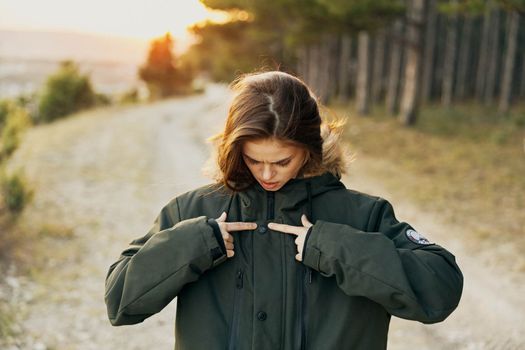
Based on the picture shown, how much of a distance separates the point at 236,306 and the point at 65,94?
2640 cm

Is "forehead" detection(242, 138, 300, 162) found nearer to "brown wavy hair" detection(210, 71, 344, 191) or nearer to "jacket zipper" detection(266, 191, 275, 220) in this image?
"brown wavy hair" detection(210, 71, 344, 191)

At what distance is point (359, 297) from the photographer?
1.83 m

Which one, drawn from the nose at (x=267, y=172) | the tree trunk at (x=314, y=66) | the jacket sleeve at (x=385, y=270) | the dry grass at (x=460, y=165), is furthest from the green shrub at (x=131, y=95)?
the jacket sleeve at (x=385, y=270)

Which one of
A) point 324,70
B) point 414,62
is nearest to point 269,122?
point 414,62

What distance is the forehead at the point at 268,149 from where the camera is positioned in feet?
5.82

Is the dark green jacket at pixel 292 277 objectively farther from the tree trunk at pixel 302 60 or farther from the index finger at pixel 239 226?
the tree trunk at pixel 302 60

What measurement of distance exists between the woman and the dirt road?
1.26ft

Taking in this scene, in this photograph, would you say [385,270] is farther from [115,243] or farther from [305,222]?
[115,243]

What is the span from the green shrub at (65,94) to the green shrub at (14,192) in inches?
758

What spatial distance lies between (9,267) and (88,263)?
2.63 feet

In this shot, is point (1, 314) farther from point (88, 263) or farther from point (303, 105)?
point (303, 105)

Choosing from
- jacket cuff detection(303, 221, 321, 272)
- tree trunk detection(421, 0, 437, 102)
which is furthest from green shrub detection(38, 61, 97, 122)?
jacket cuff detection(303, 221, 321, 272)

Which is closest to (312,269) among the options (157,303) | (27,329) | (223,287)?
(223,287)

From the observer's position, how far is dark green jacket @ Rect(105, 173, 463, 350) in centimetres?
171
